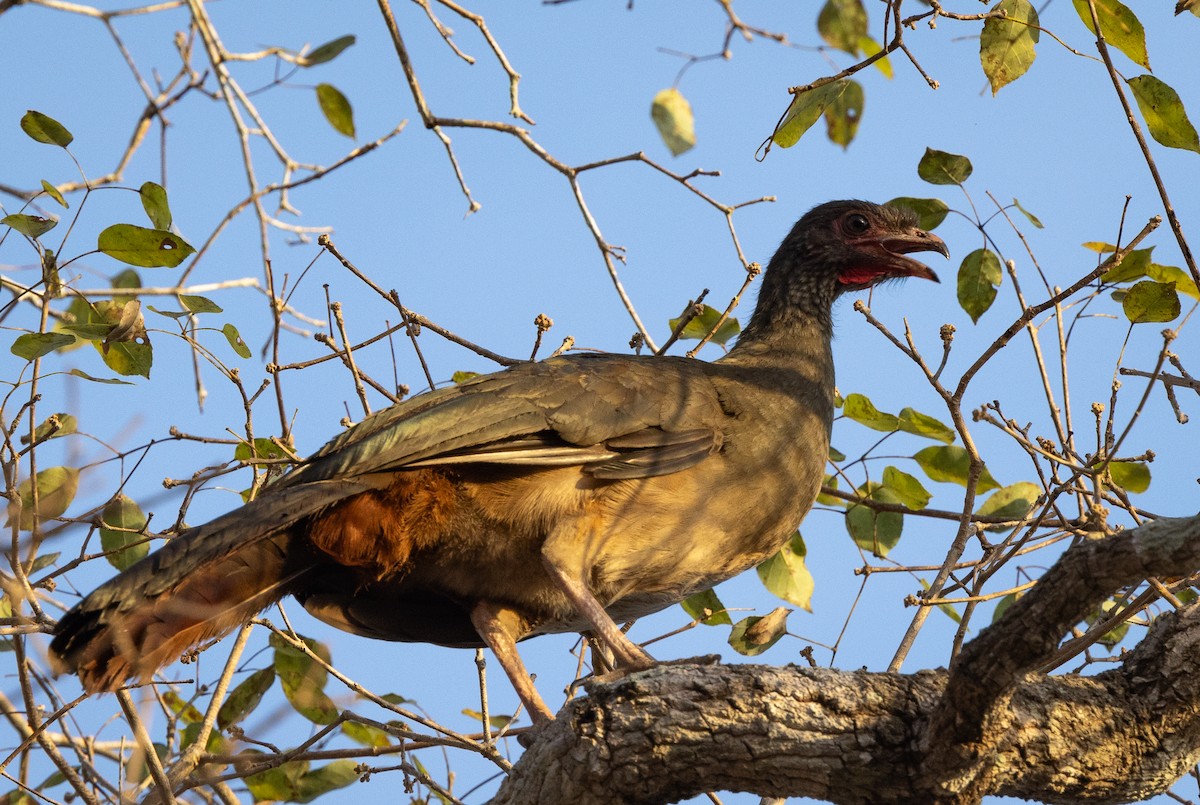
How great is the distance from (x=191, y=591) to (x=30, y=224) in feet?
4.23

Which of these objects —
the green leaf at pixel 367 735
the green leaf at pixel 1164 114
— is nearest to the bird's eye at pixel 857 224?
the green leaf at pixel 1164 114

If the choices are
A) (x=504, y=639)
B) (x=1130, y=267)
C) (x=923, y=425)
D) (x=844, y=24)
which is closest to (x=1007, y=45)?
(x=1130, y=267)

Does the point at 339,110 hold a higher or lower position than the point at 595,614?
higher

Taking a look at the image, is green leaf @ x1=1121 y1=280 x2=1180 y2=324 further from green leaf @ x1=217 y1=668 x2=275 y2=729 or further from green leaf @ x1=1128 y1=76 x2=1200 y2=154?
green leaf @ x1=217 y1=668 x2=275 y2=729

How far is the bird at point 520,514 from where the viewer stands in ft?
13.2

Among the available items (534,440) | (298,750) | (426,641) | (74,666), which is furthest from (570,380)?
(74,666)

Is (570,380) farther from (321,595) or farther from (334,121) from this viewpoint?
(334,121)

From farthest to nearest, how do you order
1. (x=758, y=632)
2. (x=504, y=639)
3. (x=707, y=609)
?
1. (x=707, y=609)
2. (x=758, y=632)
3. (x=504, y=639)

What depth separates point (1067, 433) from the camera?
4238 millimetres

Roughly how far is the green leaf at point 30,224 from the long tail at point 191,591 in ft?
3.66

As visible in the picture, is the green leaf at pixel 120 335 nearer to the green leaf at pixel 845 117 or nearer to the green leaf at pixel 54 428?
the green leaf at pixel 54 428

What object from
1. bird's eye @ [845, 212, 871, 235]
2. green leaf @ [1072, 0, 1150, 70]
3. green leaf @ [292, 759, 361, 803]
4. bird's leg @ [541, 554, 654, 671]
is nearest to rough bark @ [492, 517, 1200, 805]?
bird's leg @ [541, 554, 654, 671]

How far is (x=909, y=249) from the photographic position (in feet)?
18.6

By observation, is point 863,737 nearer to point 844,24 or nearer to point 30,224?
point 30,224
